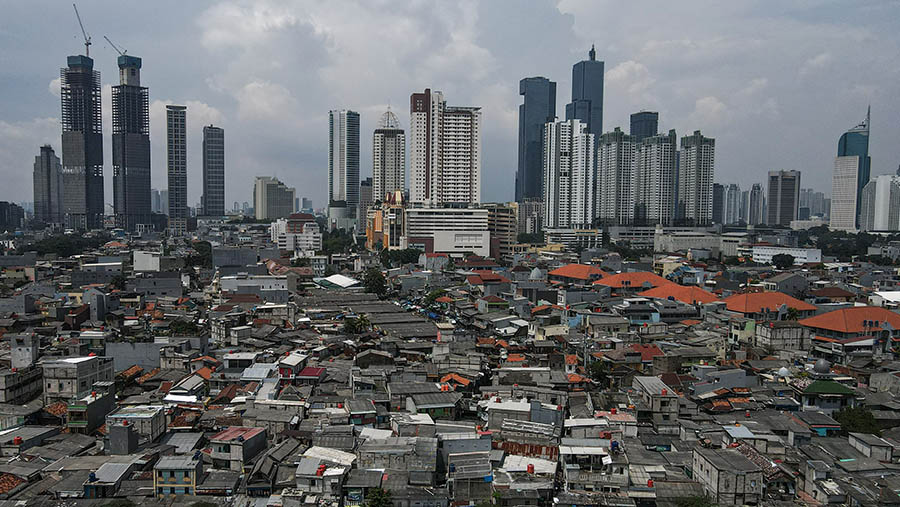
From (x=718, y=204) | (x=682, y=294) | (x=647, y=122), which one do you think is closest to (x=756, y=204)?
(x=718, y=204)

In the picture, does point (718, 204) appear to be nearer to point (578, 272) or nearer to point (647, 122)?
point (647, 122)

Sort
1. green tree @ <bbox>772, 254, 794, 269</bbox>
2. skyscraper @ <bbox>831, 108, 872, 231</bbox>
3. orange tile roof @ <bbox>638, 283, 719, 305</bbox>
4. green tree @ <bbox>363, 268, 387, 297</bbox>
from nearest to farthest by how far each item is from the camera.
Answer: orange tile roof @ <bbox>638, 283, 719, 305</bbox>, green tree @ <bbox>363, 268, 387, 297</bbox>, green tree @ <bbox>772, 254, 794, 269</bbox>, skyscraper @ <bbox>831, 108, 872, 231</bbox>

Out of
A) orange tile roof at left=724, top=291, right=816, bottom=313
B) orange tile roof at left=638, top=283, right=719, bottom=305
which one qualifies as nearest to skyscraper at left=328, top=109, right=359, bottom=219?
orange tile roof at left=638, top=283, right=719, bottom=305

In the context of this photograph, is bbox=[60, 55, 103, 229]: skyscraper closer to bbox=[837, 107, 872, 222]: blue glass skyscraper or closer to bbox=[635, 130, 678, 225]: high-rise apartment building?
bbox=[635, 130, 678, 225]: high-rise apartment building

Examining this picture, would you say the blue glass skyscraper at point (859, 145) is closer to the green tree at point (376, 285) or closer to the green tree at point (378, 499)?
the green tree at point (376, 285)

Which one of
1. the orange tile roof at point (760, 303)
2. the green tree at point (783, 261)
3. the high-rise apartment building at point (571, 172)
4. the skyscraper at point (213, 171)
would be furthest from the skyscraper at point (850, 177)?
the skyscraper at point (213, 171)

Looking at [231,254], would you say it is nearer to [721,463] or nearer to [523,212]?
[721,463]
